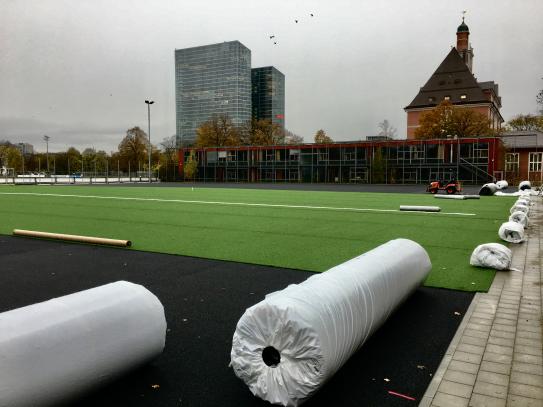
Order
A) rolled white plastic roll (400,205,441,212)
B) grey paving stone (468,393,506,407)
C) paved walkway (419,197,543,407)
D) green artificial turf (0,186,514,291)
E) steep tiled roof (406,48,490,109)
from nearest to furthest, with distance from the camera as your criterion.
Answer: grey paving stone (468,393,506,407)
paved walkway (419,197,543,407)
green artificial turf (0,186,514,291)
rolled white plastic roll (400,205,441,212)
steep tiled roof (406,48,490,109)

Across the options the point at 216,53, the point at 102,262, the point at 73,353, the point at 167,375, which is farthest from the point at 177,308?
the point at 216,53

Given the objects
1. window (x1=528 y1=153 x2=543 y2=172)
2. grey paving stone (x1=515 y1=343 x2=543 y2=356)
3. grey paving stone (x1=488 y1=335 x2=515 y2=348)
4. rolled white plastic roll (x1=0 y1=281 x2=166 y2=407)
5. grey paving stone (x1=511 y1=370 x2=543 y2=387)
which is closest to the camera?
rolled white plastic roll (x1=0 y1=281 x2=166 y2=407)

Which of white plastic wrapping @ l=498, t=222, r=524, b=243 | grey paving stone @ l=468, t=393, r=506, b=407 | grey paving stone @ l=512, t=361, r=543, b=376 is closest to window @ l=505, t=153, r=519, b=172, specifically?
white plastic wrapping @ l=498, t=222, r=524, b=243

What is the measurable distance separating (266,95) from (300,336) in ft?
460

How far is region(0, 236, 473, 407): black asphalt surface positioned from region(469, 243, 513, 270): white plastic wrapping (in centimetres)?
190

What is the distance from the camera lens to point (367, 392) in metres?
3.79

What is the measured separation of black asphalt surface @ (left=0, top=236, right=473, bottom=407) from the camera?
12.4 feet

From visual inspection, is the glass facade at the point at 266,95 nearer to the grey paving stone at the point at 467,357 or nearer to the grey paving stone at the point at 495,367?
the grey paving stone at the point at 467,357

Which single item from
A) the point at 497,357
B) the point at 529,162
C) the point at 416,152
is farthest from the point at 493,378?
the point at 529,162

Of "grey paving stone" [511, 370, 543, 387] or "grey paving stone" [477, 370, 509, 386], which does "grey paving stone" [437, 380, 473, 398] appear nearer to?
"grey paving stone" [477, 370, 509, 386]

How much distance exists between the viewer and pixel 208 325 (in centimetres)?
539

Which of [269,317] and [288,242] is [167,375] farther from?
[288,242]

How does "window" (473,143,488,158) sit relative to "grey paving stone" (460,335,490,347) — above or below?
above

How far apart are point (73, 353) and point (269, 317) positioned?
56.2 inches
